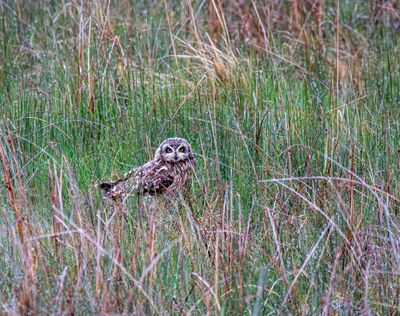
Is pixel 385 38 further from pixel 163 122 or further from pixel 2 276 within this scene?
pixel 2 276

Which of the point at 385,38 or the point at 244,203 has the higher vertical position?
the point at 385,38

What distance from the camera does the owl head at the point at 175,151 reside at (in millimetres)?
5477

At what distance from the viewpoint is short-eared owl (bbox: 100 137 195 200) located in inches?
207

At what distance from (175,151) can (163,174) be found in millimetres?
141

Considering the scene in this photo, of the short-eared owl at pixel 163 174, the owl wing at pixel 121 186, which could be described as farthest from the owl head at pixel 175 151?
the owl wing at pixel 121 186

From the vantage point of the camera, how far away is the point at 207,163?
552 cm

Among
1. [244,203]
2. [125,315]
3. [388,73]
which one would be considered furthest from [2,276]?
[388,73]

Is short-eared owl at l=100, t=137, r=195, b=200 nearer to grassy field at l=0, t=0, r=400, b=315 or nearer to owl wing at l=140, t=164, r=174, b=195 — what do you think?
owl wing at l=140, t=164, r=174, b=195

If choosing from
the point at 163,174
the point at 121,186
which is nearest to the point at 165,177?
the point at 163,174

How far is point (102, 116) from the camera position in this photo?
636 centimetres

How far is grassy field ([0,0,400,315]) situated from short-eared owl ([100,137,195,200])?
4.5 inches

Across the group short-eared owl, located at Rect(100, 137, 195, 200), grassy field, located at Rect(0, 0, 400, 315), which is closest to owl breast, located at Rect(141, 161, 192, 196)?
short-eared owl, located at Rect(100, 137, 195, 200)

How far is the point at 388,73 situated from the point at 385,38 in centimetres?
34

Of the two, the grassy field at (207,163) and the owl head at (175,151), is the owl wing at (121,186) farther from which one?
the owl head at (175,151)
